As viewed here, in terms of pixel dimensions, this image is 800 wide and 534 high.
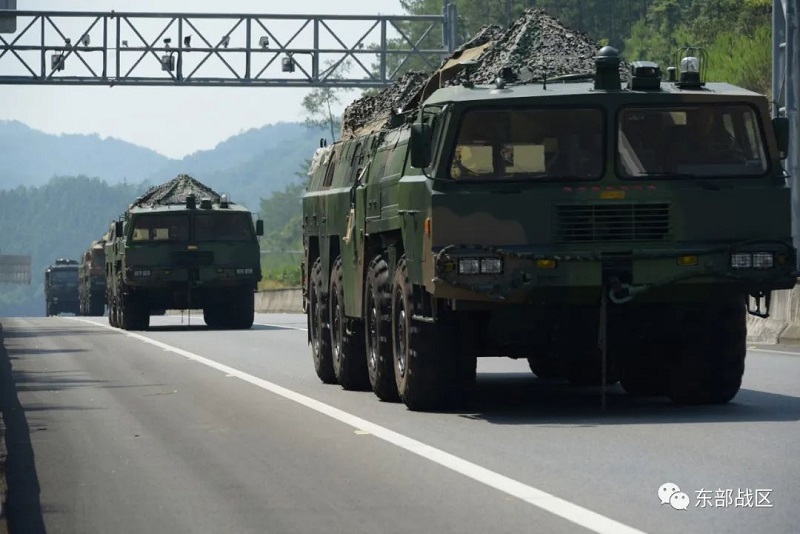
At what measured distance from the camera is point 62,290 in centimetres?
8950

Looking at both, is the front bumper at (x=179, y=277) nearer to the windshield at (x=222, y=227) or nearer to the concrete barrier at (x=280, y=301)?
the windshield at (x=222, y=227)

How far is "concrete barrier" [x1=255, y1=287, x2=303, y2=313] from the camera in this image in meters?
63.4

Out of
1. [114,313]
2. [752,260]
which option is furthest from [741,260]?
[114,313]

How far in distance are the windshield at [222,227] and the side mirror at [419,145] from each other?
26.2 meters

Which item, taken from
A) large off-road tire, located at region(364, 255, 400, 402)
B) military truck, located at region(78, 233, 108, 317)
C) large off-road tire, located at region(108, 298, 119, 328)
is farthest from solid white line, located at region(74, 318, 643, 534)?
military truck, located at region(78, 233, 108, 317)

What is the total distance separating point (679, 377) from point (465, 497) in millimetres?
5598

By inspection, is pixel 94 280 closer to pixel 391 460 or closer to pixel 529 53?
pixel 529 53

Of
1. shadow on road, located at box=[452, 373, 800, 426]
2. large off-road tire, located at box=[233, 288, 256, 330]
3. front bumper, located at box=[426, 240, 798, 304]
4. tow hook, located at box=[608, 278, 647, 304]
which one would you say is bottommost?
shadow on road, located at box=[452, 373, 800, 426]

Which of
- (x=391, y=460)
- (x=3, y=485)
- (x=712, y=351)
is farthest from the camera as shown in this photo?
(x=712, y=351)

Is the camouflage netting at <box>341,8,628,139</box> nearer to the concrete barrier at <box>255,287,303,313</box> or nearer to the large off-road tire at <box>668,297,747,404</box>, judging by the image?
the large off-road tire at <box>668,297,747,404</box>

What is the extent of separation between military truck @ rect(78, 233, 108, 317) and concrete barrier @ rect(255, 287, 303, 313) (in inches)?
220

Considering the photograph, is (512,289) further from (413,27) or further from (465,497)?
(413,27)

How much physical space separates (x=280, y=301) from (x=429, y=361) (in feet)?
173

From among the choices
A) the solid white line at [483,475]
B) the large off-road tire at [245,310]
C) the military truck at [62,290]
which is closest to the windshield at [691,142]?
the solid white line at [483,475]
